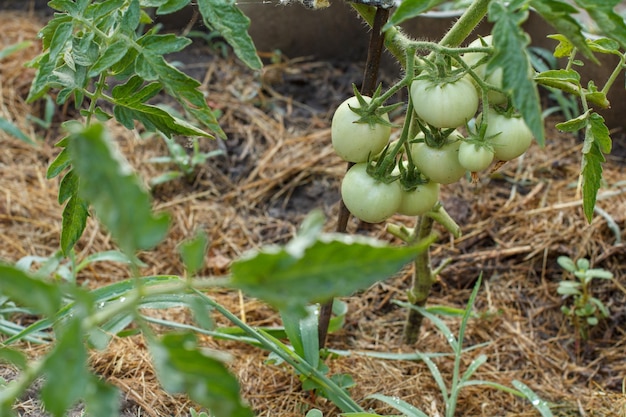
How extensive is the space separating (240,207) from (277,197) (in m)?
0.12

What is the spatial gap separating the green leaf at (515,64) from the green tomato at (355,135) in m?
0.29

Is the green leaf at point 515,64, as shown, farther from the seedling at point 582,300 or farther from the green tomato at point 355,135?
the seedling at point 582,300

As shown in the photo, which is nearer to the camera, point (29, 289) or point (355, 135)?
point (29, 289)

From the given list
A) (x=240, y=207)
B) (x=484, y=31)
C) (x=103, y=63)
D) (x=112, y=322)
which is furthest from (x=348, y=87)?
(x=103, y=63)

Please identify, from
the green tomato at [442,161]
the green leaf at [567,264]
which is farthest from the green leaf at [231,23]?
the green leaf at [567,264]

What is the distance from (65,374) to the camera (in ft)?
1.78

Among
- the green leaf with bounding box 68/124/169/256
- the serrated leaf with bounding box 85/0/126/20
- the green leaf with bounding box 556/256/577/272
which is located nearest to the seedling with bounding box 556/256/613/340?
the green leaf with bounding box 556/256/577/272

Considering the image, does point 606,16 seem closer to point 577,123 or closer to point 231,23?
point 577,123

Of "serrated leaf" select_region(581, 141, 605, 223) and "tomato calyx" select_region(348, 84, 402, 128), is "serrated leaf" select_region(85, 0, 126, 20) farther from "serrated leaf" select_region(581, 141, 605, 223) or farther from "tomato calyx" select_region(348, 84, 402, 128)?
"serrated leaf" select_region(581, 141, 605, 223)

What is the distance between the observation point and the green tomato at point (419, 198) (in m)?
1.06

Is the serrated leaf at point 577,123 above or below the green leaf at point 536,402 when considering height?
above

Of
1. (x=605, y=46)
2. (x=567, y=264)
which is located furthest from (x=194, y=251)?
(x=567, y=264)

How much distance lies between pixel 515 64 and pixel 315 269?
0.35 m

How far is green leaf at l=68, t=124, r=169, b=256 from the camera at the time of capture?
1.69 feet
